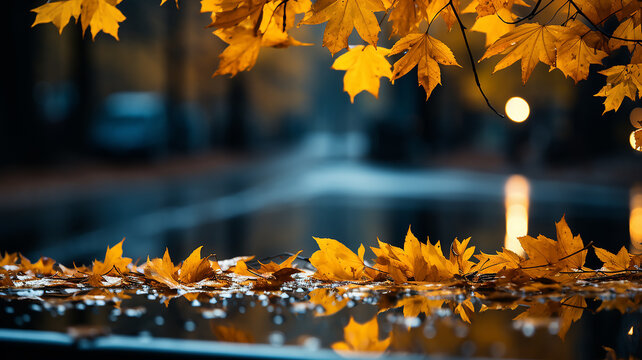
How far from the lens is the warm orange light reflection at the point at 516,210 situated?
7441mm

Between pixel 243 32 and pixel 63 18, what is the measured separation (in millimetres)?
440

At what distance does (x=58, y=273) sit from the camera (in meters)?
1.71

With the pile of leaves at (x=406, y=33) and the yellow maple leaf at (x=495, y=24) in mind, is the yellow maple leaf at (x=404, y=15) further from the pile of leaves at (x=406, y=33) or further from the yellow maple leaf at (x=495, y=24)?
the yellow maple leaf at (x=495, y=24)

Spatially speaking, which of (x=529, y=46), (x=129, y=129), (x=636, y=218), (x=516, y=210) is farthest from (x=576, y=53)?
(x=129, y=129)

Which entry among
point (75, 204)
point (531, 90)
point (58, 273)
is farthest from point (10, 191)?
point (531, 90)

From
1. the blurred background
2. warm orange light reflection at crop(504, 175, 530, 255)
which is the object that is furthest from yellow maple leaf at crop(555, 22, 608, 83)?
warm orange light reflection at crop(504, 175, 530, 255)

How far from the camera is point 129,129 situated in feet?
77.2

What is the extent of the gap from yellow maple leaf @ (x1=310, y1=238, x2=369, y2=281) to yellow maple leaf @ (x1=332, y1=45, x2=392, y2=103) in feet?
1.20

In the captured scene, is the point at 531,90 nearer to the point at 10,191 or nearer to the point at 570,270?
the point at 10,191

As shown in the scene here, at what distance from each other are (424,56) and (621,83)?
52cm

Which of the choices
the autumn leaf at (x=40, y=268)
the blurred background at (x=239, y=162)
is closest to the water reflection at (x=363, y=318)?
the autumn leaf at (x=40, y=268)

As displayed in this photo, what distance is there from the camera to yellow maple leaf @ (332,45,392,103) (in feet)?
5.19

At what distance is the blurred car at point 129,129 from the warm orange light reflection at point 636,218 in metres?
16.0

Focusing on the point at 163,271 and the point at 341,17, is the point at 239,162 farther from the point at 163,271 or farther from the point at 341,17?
the point at 341,17
